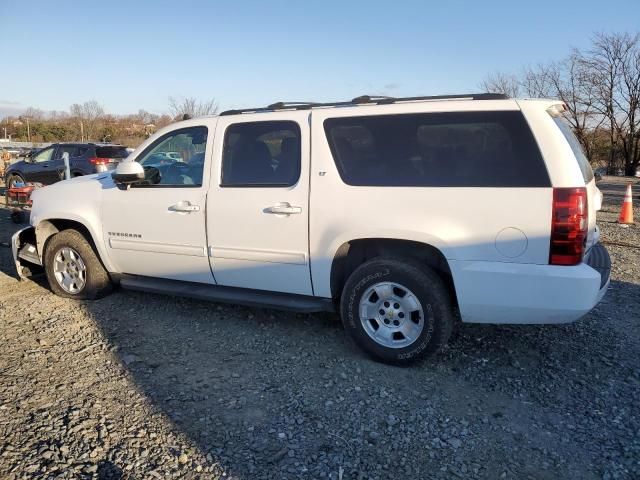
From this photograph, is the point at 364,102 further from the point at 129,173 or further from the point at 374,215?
the point at 129,173

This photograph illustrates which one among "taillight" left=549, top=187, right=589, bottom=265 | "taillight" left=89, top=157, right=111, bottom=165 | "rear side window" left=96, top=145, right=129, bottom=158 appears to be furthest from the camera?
"rear side window" left=96, top=145, right=129, bottom=158

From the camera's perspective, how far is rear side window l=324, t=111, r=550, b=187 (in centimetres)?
330

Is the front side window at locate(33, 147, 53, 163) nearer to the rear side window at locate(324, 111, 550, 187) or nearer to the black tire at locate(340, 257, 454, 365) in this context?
the rear side window at locate(324, 111, 550, 187)

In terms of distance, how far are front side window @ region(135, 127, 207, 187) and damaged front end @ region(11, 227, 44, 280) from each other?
1822mm

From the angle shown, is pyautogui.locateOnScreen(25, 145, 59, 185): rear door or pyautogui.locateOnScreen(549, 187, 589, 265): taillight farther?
pyautogui.locateOnScreen(25, 145, 59, 185): rear door

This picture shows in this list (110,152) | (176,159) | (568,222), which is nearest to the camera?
(568,222)

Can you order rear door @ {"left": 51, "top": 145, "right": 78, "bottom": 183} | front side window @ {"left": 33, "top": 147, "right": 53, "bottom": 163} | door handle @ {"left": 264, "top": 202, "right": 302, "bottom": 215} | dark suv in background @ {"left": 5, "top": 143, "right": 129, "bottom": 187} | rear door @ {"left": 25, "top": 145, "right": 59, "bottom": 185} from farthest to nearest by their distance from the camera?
front side window @ {"left": 33, "top": 147, "right": 53, "bottom": 163} → rear door @ {"left": 25, "top": 145, "right": 59, "bottom": 185} → rear door @ {"left": 51, "top": 145, "right": 78, "bottom": 183} → dark suv in background @ {"left": 5, "top": 143, "right": 129, "bottom": 187} → door handle @ {"left": 264, "top": 202, "right": 302, "bottom": 215}

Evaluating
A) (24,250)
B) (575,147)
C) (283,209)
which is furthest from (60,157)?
(575,147)

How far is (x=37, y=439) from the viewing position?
114 inches

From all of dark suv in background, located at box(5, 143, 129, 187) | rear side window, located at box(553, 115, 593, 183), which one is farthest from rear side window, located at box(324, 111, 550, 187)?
dark suv in background, located at box(5, 143, 129, 187)

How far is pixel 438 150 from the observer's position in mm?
3543

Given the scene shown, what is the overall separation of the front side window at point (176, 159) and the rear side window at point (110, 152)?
10.5 meters

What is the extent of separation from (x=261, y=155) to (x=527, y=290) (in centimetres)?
232

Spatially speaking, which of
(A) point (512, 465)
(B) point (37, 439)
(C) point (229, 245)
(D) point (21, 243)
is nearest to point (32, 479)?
(B) point (37, 439)
